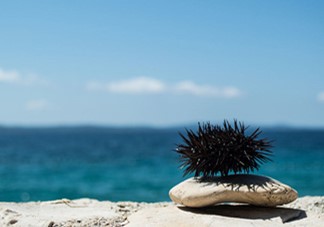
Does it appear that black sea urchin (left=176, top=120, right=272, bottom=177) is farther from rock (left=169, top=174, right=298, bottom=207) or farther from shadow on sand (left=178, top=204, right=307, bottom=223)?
shadow on sand (left=178, top=204, right=307, bottom=223)

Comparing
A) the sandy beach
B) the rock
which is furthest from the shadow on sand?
the rock

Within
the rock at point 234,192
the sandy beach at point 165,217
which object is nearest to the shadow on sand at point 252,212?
the sandy beach at point 165,217

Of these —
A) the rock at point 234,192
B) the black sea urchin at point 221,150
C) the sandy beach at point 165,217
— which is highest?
the black sea urchin at point 221,150

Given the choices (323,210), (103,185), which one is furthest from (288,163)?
(323,210)

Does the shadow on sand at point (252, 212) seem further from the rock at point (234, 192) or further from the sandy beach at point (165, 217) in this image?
the rock at point (234, 192)

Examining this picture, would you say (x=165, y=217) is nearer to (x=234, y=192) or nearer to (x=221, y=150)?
(x=234, y=192)
